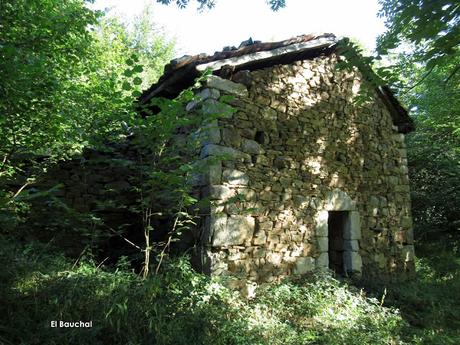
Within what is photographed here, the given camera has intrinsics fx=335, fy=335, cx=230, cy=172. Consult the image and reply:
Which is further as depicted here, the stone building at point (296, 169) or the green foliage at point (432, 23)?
the stone building at point (296, 169)

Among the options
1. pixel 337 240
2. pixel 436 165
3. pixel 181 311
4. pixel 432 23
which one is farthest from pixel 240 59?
pixel 436 165

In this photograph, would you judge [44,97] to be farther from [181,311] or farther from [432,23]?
[432,23]

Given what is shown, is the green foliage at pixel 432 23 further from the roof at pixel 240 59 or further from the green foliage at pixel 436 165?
the green foliage at pixel 436 165

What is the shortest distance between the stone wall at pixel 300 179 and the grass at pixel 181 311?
43 cm

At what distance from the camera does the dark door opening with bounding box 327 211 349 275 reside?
18.6 feet

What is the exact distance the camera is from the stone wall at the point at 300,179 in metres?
4.16

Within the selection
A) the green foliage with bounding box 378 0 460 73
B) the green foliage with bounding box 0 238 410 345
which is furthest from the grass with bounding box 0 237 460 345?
the green foliage with bounding box 378 0 460 73

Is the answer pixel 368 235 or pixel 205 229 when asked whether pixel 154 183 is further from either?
pixel 368 235

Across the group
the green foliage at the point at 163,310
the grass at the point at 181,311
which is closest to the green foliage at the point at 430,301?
the grass at the point at 181,311

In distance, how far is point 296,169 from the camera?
4996 mm

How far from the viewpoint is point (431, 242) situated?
Answer: 841cm

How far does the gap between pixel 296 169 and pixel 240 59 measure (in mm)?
1771

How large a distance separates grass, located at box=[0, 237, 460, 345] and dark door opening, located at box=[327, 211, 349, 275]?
92 cm

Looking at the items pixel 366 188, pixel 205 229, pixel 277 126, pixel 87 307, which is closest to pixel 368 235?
pixel 366 188
